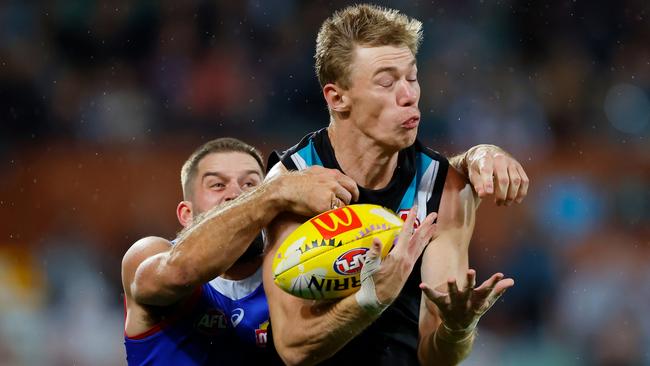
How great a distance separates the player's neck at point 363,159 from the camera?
4207mm

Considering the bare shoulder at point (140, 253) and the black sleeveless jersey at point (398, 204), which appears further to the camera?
the bare shoulder at point (140, 253)

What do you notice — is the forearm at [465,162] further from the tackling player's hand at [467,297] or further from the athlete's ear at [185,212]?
the athlete's ear at [185,212]

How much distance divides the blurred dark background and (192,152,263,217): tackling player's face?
3.00 m

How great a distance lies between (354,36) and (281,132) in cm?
502

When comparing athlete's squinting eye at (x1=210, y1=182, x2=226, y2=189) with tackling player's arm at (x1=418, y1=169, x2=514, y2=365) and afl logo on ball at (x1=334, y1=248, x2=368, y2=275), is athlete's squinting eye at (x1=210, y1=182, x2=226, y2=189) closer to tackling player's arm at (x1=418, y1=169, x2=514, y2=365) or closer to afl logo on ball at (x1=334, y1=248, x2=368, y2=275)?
tackling player's arm at (x1=418, y1=169, x2=514, y2=365)

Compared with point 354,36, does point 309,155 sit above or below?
below

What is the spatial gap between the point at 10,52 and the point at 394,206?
689 cm

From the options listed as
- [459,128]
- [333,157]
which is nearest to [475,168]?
[333,157]

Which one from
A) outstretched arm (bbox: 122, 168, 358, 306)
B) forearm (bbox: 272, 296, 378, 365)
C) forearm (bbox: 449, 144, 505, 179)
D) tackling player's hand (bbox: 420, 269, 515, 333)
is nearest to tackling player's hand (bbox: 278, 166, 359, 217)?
outstretched arm (bbox: 122, 168, 358, 306)

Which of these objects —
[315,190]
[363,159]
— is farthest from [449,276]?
[315,190]

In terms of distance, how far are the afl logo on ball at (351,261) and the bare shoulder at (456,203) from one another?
579mm

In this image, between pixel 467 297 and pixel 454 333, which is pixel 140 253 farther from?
pixel 467 297

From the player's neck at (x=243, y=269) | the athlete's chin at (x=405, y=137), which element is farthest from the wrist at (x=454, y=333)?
the player's neck at (x=243, y=269)

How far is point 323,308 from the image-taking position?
156 inches
